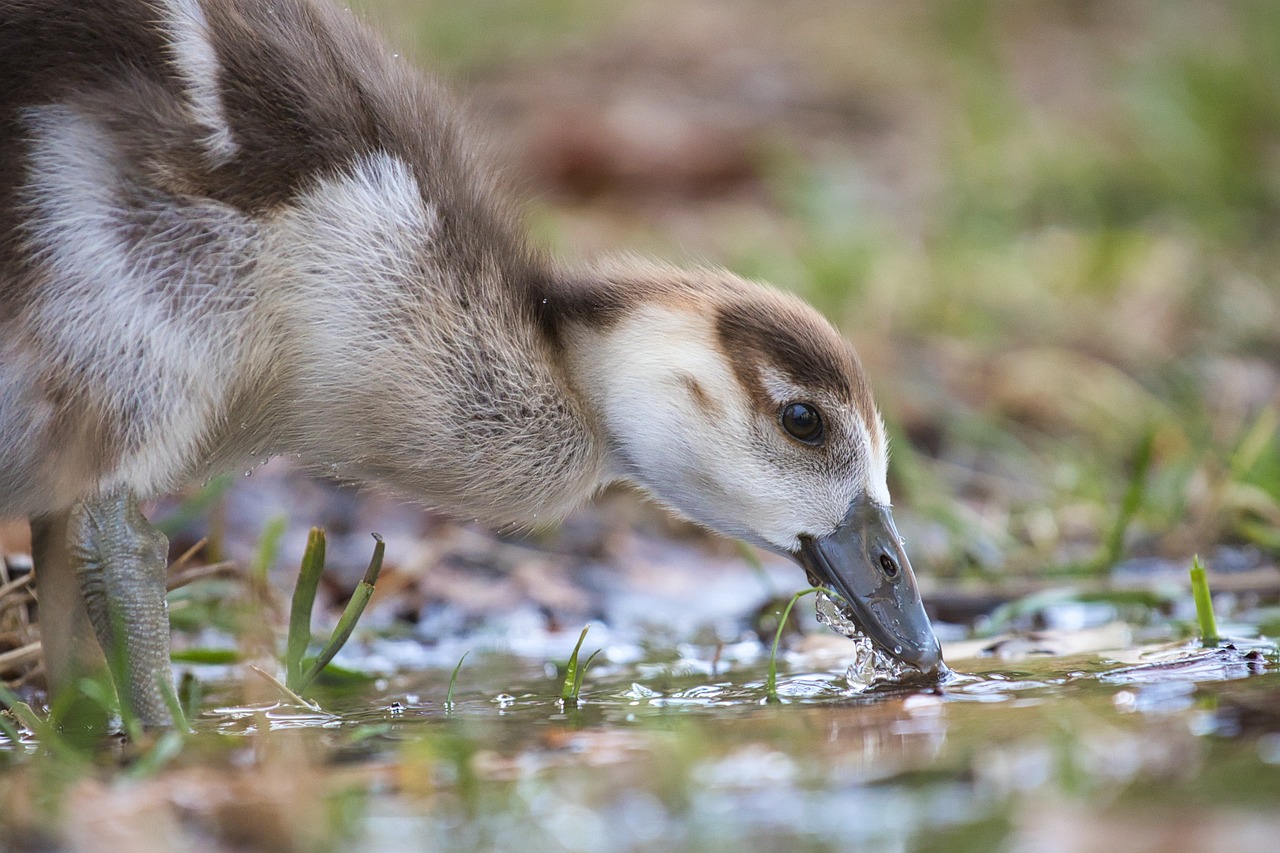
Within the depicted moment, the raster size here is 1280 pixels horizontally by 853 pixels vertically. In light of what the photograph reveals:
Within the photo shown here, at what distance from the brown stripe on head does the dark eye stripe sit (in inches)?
1.7

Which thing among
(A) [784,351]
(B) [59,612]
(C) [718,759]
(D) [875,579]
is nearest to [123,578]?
(B) [59,612]

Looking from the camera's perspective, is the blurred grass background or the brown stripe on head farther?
the blurred grass background

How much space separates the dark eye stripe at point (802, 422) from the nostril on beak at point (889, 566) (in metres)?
0.31

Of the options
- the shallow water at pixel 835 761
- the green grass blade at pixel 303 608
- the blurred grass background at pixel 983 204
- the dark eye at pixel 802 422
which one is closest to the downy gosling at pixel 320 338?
the dark eye at pixel 802 422

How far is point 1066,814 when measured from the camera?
2096mm

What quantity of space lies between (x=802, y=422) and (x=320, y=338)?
113 cm

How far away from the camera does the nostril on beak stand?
363 centimetres

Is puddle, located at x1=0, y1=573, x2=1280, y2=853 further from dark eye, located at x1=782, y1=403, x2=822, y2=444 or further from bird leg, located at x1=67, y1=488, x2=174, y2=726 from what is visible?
dark eye, located at x1=782, y1=403, x2=822, y2=444

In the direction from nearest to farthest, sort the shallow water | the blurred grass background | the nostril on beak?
the shallow water, the nostril on beak, the blurred grass background

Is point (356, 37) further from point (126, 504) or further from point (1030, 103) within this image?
point (1030, 103)

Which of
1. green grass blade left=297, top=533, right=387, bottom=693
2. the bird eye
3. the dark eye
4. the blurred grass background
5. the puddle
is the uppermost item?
the blurred grass background

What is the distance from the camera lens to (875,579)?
364cm

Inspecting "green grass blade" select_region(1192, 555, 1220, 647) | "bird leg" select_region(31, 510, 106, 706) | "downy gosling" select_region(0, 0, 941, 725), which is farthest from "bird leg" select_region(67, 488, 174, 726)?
"green grass blade" select_region(1192, 555, 1220, 647)

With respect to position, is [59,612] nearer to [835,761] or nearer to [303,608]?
[303,608]
